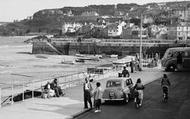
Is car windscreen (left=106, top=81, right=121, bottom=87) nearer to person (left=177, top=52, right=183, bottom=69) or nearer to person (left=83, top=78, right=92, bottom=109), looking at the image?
person (left=83, top=78, right=92, bottom=109)

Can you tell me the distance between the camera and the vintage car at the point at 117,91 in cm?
1649

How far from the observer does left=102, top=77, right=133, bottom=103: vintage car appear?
16.5 meters

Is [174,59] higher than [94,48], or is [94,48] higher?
[174,59]

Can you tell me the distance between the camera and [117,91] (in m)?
16.5

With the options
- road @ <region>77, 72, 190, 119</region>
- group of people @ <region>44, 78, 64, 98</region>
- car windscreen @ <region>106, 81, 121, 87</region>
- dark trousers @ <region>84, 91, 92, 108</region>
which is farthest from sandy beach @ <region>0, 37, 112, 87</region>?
dark trousers @ <region>84, 91, 92, 108</region>

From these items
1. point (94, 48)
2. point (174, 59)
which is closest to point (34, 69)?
point (174, 59)

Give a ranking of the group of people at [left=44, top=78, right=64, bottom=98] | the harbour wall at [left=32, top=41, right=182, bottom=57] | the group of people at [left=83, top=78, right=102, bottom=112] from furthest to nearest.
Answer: the harbour wall at [left=32, top=41, right=182, bottom=57]
the group of people at [left=44, top=78, right=64, bottom=98]
the group of people at [left=83, top=78, right=102, bottom=112]

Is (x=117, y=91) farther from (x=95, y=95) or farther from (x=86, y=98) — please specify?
(x=95, y=95)

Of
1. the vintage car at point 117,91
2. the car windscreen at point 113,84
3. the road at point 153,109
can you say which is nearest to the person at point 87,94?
the road at point 153,109

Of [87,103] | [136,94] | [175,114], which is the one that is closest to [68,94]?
[87,103]

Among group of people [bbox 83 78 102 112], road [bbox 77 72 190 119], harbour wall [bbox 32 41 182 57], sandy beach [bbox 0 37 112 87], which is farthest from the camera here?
harbour wall [bbox 32 41 182 57]

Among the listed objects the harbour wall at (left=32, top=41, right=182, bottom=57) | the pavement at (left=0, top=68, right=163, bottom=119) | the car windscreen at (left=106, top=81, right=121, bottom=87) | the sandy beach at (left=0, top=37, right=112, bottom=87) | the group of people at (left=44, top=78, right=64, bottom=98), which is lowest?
the sandy beach at (left=0, top=37, right=112, bottom=87)

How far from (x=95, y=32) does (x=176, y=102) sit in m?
166

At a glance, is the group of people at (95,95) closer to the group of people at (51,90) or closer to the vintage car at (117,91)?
the vintage car at (117,91)
